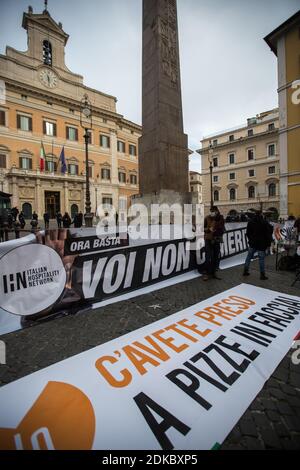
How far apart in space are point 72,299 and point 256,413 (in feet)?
10.0

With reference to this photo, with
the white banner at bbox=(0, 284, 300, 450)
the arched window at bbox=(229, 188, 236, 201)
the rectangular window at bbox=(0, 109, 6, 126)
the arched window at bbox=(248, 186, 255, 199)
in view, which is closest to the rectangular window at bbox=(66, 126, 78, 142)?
the rectangular window at bbox=(0, 109, 6, 126)

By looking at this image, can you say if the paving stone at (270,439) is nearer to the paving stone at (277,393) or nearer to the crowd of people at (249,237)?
the paving stone at (277,393)

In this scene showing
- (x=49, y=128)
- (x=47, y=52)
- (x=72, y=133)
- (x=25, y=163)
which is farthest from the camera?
(x=72, y=133)

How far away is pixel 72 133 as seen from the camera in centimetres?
3155

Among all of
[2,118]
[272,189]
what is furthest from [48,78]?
[272,189]

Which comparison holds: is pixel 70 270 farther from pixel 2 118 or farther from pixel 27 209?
pixel 2 118

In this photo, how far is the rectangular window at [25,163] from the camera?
2684 cm

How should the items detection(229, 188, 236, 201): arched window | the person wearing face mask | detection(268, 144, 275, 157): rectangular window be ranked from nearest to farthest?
the person wearing face mask, detection(268, 144, 275, 157): rectangular window, detection(229, 188, 236, 201): arched window

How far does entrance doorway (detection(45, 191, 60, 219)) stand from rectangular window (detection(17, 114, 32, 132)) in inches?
339

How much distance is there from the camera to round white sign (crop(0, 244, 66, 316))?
10.5 feet

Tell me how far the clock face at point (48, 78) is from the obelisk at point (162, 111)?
27.6 m

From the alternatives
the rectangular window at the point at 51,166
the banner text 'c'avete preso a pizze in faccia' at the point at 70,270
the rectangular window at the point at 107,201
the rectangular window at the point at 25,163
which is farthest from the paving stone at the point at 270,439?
the rectangular window at the point at 107,201

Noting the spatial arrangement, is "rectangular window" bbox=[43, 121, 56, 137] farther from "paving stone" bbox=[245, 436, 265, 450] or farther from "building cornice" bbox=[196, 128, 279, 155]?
"paving stone" bbox=[245, 436, 265, 450]

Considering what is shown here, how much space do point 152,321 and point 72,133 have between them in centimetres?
3489
